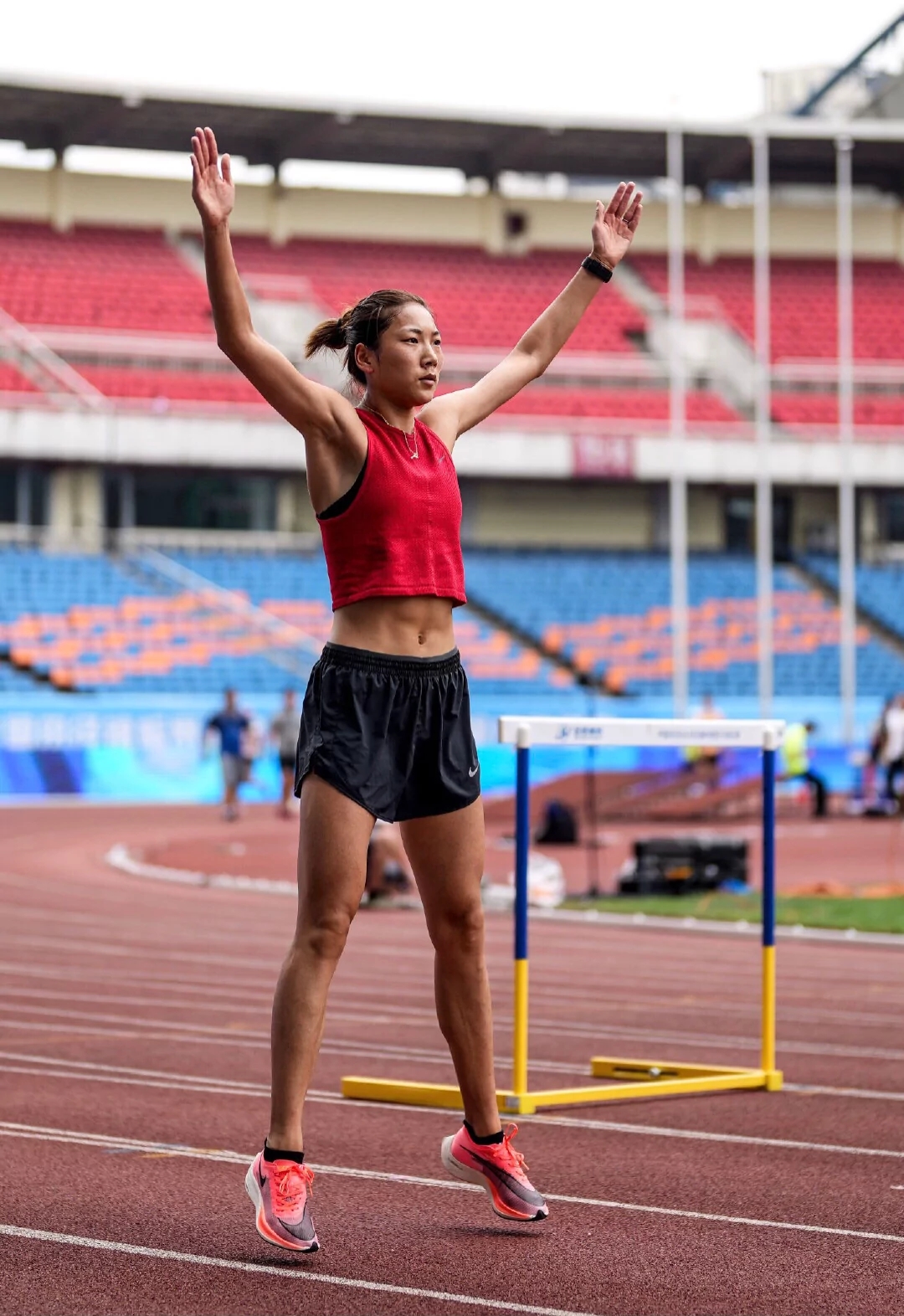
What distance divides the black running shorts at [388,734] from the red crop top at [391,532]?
0.52 feet

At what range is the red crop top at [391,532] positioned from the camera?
15.3 ft

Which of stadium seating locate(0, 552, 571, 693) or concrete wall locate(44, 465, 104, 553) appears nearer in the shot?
stadium seating locate(0, 552, 571, 693)

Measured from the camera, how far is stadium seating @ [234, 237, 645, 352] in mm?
43844

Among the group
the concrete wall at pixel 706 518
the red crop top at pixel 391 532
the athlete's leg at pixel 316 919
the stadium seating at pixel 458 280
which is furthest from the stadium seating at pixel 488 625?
the athlete's leg at pixel 316 919

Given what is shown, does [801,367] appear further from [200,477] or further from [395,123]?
[200,477]

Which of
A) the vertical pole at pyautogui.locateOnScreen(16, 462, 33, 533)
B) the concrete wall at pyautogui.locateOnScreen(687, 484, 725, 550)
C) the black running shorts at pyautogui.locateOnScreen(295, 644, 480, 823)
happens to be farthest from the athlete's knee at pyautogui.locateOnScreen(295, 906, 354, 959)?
the concrete wall at pyautogui.locateOnScreen(687, 484, 725, 550)

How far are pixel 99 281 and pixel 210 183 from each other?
3963 centimetres

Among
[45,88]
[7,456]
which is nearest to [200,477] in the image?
[7,456]

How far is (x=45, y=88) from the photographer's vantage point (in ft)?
134

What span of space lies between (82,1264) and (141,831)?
20828 millimetres

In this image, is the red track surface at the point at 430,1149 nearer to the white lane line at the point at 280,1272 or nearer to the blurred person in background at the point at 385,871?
the white lane line at the point at 280,1272

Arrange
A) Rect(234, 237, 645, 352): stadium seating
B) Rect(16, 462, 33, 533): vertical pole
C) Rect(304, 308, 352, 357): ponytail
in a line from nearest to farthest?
Rect(304, 308, 352, 357): ponytail
Rect(16, 462, 33, 533): vertical pole
Rect(234, 237, 645, 352): stadium seating

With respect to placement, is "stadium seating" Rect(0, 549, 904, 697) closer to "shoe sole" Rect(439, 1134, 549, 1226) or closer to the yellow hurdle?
the yellow hurdle

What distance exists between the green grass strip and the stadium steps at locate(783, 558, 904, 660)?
24.2m
